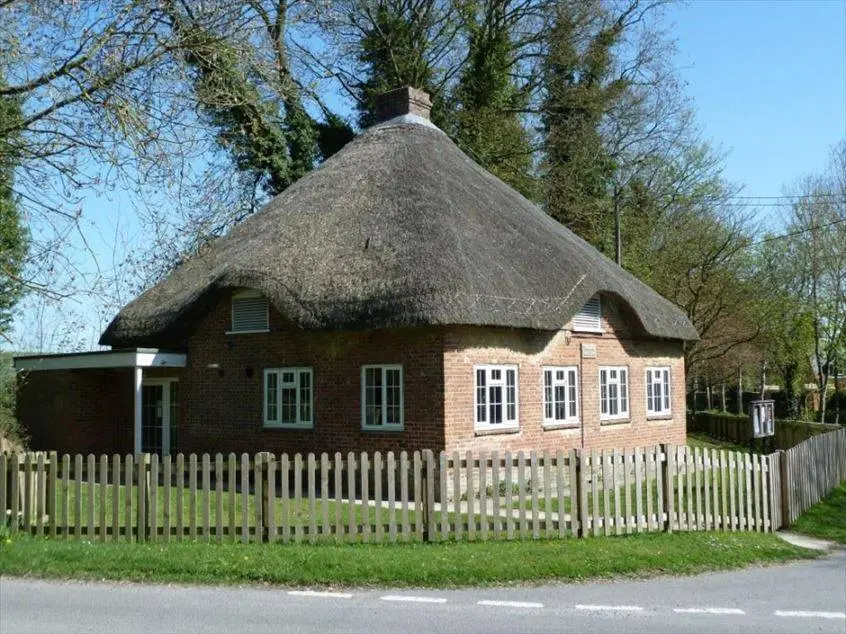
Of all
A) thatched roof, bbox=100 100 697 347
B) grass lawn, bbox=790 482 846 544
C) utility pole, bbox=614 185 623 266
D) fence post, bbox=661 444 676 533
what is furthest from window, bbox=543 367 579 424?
utility pole, bbox=614 185 623 266

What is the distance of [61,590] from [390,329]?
8629 millimetres

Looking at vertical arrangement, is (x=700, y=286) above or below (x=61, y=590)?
above

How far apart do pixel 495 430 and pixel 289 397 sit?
4423 mm

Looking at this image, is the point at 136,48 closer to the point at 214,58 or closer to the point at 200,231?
the point at 214,58

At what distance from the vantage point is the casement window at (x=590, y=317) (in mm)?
19719

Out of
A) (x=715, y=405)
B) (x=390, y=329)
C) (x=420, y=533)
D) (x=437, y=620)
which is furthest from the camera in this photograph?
(x=715, y=405)

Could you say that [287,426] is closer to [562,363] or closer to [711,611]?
[562,363]

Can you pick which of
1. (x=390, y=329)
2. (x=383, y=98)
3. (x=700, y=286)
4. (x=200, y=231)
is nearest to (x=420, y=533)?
(x=390, y=329)

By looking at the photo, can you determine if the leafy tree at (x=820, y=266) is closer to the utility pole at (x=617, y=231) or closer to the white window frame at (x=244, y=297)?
the utility pole at (x=617, y=231)

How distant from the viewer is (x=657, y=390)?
23.5 metres

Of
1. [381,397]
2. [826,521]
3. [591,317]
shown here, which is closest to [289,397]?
[381,397]

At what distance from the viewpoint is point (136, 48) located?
37.6 feet

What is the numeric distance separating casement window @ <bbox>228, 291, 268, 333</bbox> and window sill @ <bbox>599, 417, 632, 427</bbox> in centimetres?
837

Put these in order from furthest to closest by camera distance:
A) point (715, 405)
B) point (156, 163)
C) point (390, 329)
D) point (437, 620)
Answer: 1. point (715, 405)
2. point (390, 329)
3. point (156, 163)
4. point (437, 620)
